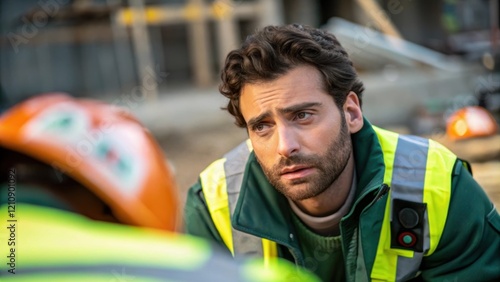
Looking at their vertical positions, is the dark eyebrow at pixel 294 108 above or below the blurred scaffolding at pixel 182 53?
below

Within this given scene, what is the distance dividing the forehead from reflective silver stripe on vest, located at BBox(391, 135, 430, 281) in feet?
1.13

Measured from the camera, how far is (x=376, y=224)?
2.40 meters

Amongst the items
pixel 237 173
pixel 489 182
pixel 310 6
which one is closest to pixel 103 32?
pixel 310 6

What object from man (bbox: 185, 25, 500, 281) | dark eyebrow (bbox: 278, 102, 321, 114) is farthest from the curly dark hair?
dark eyebrow (bbox: 278, 102, 321, 114)

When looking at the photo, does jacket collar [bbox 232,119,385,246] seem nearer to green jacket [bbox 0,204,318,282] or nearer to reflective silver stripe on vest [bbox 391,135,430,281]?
reflective silver stripe on vest [bbox 391,135,430,281]

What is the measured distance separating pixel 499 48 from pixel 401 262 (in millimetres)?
9622

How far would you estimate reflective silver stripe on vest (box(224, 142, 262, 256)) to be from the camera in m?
2.55

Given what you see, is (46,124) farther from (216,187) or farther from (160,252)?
(160,252)

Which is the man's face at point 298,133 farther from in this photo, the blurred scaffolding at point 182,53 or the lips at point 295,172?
the blurred scaffolding at point 182,53

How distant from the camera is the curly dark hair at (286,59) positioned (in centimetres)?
246

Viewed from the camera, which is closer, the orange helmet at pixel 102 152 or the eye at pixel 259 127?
the eye at pixel 259 127

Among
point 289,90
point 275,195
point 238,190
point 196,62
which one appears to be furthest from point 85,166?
point 196,62

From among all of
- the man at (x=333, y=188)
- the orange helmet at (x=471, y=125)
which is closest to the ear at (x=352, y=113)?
the man at (x=333, y=188)

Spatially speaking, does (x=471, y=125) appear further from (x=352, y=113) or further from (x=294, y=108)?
(x=294, y=108)
